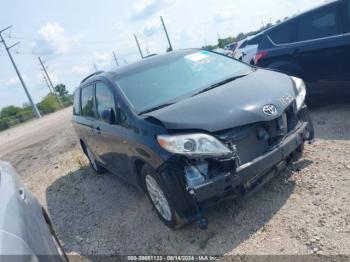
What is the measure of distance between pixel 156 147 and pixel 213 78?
1.48 metres

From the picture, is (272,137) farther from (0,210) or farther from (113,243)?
(0,210)

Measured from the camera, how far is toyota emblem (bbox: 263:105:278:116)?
3705 mm

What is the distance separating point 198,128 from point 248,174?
2.16 ft

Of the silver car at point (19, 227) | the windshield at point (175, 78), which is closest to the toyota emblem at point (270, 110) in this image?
the windshield at point (175, 78)

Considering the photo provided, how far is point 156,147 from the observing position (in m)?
3.69

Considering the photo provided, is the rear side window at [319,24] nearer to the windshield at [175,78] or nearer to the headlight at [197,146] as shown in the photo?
the windshield at [175,78]

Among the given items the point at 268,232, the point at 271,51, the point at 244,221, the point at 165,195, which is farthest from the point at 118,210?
the point at 271,51

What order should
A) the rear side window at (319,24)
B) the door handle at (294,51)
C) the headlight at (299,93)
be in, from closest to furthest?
the headlight at (299,93) < the rear side window at (319,24) < the door handle at (294,51)

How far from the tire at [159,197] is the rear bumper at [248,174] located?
41 cm

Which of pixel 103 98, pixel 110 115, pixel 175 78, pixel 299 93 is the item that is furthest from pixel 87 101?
pixel 299 93

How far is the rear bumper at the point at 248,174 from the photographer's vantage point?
3.44 meters

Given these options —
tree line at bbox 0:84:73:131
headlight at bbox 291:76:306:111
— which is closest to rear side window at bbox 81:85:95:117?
headlight at bbox 291:76:306:111

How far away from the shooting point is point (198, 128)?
354 centimetres

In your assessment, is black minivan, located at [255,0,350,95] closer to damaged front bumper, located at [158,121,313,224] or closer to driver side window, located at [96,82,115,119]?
damaged front bumper, located at [158,121,313,224]
